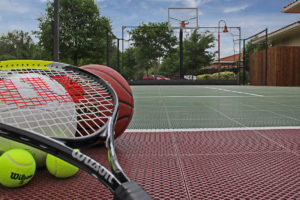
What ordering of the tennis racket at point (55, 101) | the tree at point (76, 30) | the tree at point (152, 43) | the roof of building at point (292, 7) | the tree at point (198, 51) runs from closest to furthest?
the tennis racket at point (55, 101) < the roof of building at point (292, 7) < the tree at point (76, 30) < the tree at point (152, 43) < the tree at point (198, 51)

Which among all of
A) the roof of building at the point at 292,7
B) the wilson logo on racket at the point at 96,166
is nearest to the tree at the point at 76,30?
the roof of building at the point at 292,7

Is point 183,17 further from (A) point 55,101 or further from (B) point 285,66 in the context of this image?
(A) point 55,101

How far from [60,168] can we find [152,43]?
25.6 meters

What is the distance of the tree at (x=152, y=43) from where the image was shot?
999 inches

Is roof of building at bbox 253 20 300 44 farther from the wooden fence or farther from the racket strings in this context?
the racket strings

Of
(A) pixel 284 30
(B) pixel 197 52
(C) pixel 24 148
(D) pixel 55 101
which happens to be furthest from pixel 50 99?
(B) pixel 197 52

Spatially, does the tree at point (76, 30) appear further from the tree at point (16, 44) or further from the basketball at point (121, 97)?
the tree at point (16, 44)

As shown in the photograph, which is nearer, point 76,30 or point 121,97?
point 121,97

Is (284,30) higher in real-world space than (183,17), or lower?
lower

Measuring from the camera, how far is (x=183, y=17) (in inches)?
690

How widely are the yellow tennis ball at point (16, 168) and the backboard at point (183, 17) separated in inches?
662

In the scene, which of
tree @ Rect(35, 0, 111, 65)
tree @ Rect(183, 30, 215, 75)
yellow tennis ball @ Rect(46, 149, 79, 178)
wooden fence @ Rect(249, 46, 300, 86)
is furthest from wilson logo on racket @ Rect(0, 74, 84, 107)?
tree @ Rect(183, 30, 215, 75)

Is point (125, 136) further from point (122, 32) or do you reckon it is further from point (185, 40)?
point (185, 40)

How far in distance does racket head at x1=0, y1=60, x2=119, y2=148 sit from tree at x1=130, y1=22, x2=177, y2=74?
943 inches
